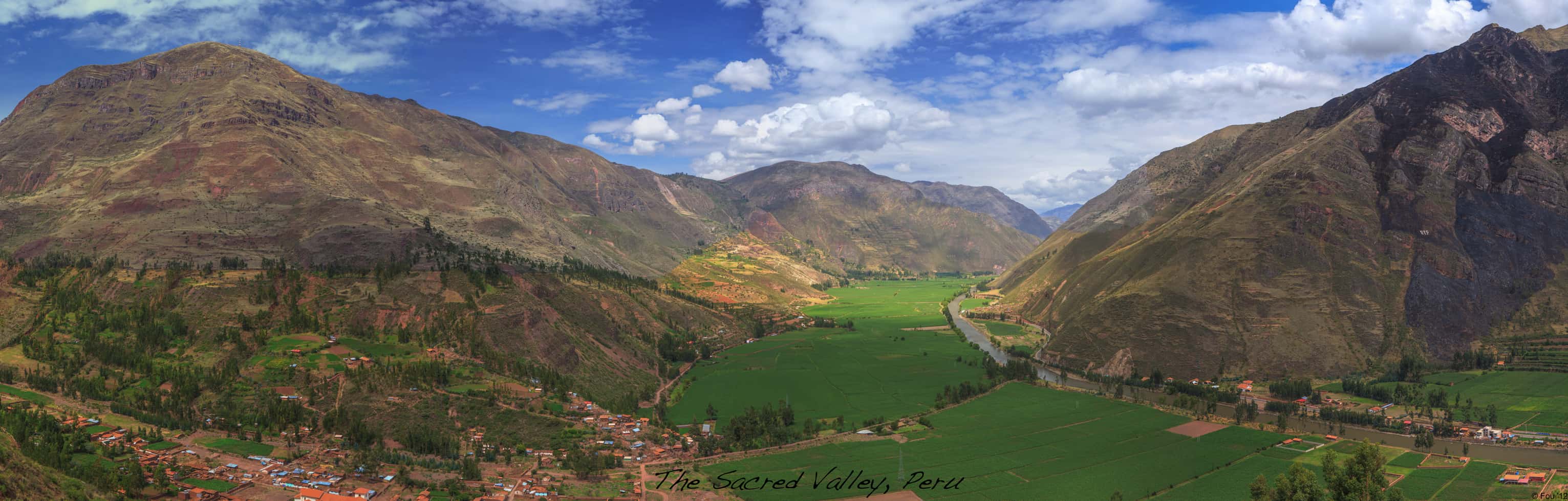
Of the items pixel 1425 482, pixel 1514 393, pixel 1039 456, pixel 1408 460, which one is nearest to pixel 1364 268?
pixel 1514 393

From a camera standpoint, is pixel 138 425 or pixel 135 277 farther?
pixel 135 277

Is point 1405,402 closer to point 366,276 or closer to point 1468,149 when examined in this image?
point 1468,149

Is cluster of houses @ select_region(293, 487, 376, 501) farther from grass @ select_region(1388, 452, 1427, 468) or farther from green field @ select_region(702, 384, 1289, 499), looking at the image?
grass @ select_region(1388, 452, 1427, 468)

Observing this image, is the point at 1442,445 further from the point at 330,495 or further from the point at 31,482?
the point at 31,482

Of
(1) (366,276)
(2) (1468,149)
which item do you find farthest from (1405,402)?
(1) (366,276)

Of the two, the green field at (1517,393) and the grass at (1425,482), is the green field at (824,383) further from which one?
the green field at (1517,393)

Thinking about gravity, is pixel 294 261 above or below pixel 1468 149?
below

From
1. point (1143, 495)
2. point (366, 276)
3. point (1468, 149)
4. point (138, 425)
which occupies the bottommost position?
point (1143, 495)
